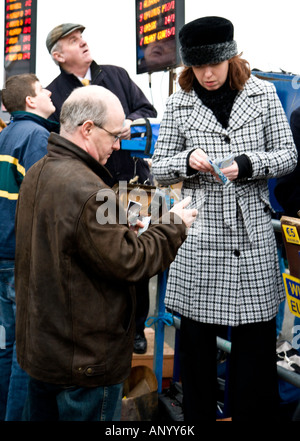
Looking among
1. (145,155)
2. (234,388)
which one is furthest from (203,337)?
(145,155)

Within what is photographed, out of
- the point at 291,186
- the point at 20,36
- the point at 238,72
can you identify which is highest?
the point at 20,36

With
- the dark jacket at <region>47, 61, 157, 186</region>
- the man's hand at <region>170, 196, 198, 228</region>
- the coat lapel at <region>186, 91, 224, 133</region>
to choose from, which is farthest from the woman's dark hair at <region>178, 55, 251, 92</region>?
the dark jacket at <region>47, 61, 157, 186</region>

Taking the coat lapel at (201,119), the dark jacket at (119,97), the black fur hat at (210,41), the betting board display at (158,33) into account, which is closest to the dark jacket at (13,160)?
the dark jacket at (119,97)

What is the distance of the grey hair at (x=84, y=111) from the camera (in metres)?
1.56

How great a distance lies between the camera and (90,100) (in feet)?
5.14

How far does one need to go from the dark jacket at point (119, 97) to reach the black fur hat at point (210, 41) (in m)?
1.32

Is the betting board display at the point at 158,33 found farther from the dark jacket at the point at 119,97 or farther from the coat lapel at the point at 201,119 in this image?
the coat lapel at the point at 201,119

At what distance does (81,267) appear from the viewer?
1501mm

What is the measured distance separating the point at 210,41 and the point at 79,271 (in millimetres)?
1040

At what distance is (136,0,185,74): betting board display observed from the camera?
4215 millimetres

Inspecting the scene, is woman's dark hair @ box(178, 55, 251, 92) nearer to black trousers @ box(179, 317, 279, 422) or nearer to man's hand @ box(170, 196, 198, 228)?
man's hand @ box(170, 196, 198, 228)

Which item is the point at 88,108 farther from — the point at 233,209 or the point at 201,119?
the point at 233,209

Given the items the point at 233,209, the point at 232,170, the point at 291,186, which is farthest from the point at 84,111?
the point at 291,186

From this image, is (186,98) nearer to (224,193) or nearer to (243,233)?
(224,193)
